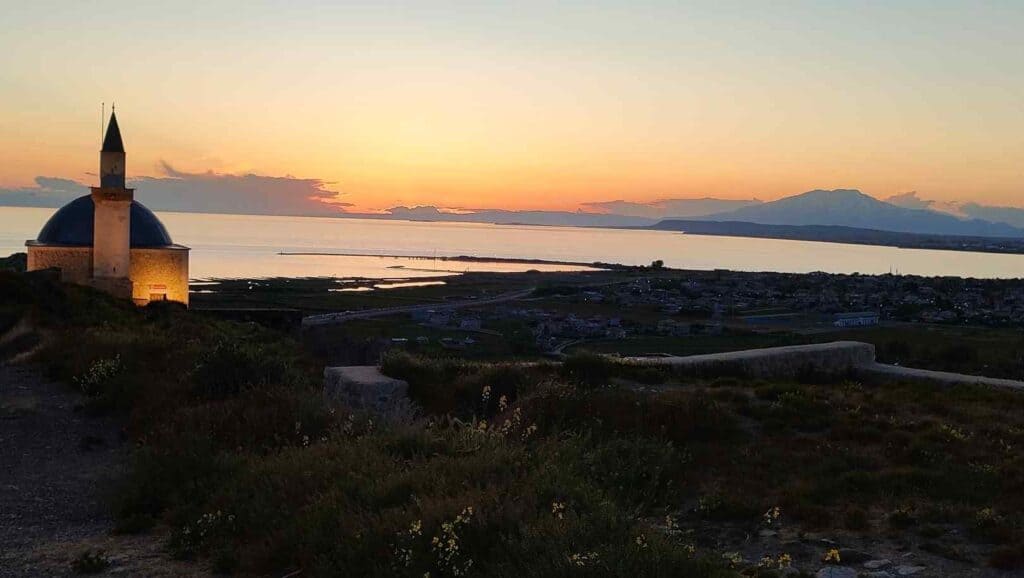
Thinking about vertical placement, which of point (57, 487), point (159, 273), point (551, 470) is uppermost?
point (551, 470)

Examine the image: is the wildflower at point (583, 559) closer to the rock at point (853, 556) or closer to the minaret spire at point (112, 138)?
the rock at point (853, 556)

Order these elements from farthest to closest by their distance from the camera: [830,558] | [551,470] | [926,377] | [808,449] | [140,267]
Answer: [140,267] < [926,377] < [808,449] < [551,470] < [830,558]

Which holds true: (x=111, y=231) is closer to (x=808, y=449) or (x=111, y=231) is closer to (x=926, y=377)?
(x=926, y=377)

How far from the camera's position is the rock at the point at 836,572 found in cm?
439

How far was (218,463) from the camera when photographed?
20.1 ft

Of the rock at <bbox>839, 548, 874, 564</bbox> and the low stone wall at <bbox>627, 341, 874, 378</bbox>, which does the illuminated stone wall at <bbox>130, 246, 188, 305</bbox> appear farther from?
the rock at <bbox>839, 548, 874, 564</bbox>

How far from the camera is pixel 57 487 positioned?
6.84 meters

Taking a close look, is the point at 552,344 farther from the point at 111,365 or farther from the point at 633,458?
the point at 633,458

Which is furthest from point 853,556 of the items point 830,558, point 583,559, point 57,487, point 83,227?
point 83,227

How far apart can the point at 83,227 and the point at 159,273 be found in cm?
345

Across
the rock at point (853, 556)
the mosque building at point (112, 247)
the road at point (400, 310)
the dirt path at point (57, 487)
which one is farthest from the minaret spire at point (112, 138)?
the rock at point (853, 556)

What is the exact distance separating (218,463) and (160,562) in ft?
4.12

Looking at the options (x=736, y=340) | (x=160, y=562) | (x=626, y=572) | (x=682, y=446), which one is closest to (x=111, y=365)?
(x=160, y=562)

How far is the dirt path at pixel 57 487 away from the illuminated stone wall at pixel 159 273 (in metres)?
22.7
